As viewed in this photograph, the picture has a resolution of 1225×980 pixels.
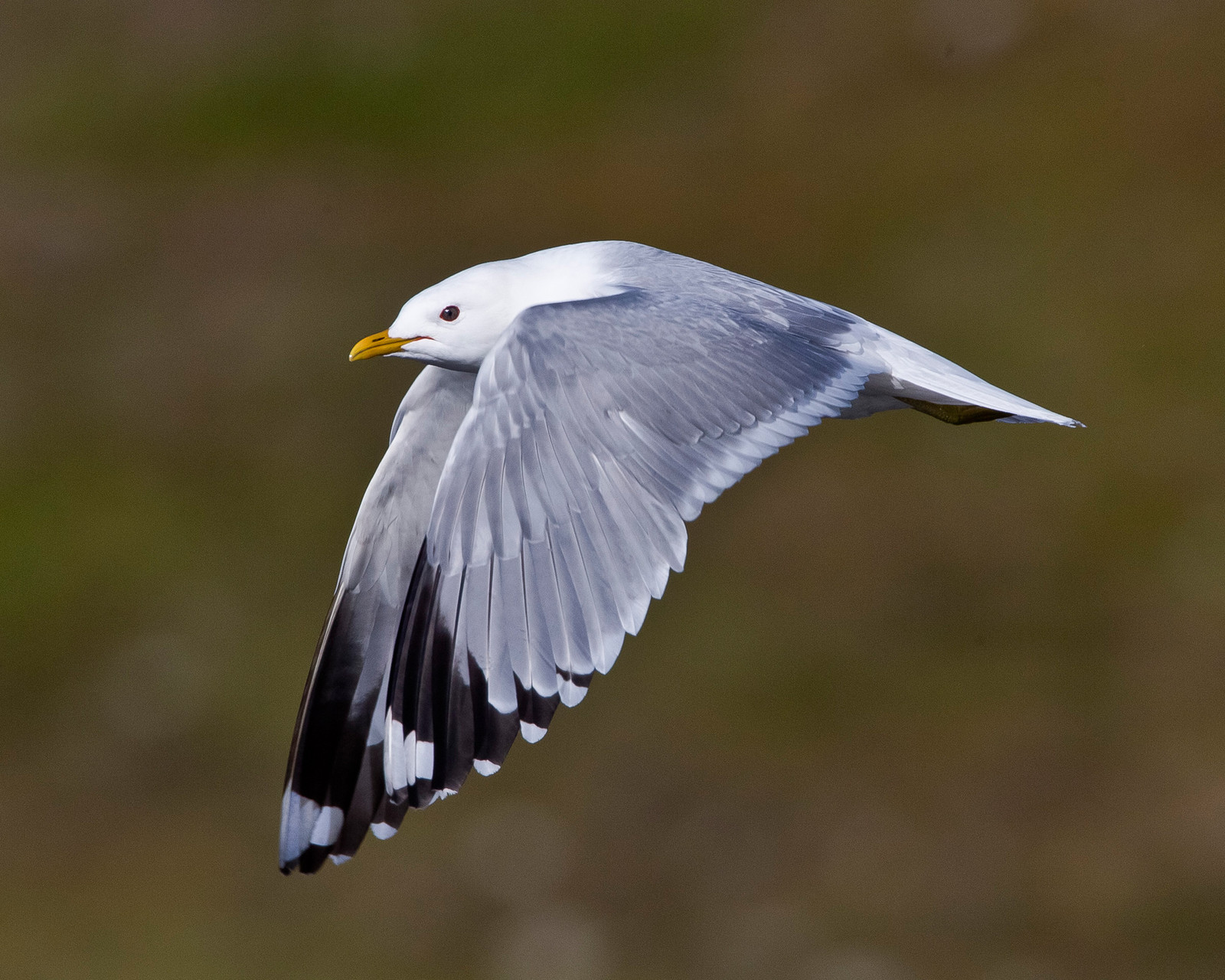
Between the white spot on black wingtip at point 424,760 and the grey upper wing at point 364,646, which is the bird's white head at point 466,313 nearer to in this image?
the grey upper wing at point 364,646

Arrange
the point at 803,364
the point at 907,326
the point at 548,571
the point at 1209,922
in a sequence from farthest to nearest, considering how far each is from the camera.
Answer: the point at 907,326 → the point at 1209,922 → the point at 803,364 → the point at 548,571

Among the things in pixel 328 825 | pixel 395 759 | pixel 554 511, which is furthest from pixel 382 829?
pixel 554 511

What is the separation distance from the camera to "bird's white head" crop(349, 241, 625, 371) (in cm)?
268

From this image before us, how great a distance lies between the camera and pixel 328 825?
9.22ft

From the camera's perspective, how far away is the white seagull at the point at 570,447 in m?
2.23

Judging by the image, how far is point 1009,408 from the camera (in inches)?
103

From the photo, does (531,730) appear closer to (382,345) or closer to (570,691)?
(570,691)

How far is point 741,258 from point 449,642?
708cm

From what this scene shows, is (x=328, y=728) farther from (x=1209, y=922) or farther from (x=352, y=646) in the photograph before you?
(x=1209, y=922)

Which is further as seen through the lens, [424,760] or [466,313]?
[466,313]

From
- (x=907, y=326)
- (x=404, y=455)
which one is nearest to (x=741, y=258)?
(x=907, y=326)

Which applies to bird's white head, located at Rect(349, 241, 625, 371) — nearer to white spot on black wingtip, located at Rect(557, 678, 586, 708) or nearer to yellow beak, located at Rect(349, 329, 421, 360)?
yellow beak, located at Rect(349, 329, 421, 360)

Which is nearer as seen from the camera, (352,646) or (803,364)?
(803,364)

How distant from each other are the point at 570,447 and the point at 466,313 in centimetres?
52
